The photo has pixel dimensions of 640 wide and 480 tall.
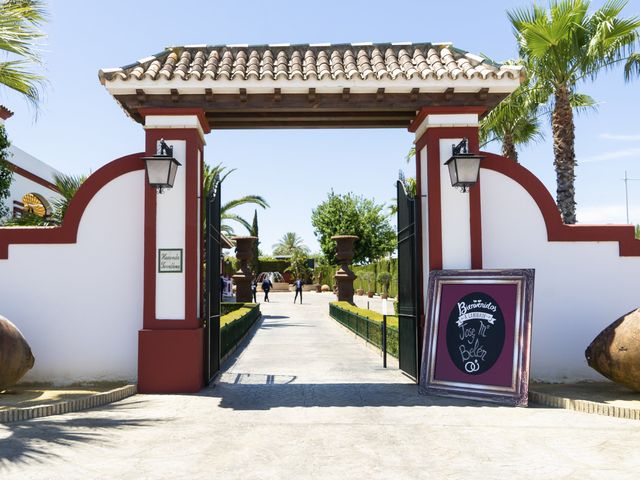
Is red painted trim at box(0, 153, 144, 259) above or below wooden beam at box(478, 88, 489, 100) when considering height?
below

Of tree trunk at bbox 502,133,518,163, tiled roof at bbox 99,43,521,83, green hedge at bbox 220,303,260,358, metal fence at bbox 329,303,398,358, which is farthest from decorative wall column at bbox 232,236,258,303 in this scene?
tiled roof at bbox 99,43,521,83

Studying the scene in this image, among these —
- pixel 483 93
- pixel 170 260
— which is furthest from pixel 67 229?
pixel 483 93

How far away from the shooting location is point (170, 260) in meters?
8.79

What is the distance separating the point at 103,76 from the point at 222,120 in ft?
6.81

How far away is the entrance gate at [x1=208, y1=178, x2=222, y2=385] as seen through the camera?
898 centimetres

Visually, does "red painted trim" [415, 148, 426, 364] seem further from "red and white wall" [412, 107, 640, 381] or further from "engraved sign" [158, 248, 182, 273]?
"engraved sign" [158, 248, 182, 273]

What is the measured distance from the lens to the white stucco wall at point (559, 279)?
909cm

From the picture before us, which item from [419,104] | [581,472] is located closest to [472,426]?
[581,472]

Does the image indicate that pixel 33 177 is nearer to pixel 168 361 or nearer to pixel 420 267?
pixel 168 361

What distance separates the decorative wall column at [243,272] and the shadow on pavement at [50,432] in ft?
74.5

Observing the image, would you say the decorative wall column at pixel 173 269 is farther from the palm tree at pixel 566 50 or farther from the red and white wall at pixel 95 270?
the palm tree at pixel 566 50

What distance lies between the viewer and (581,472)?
16.3 feet

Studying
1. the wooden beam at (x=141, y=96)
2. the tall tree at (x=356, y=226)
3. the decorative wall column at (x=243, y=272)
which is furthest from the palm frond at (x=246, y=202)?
the tall tree at (x=356, y=226)

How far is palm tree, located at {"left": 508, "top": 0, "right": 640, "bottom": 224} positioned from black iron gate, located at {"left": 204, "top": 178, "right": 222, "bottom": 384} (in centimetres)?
916
